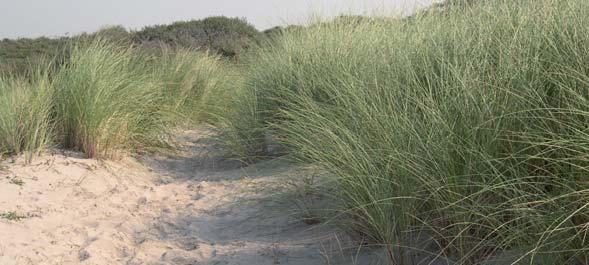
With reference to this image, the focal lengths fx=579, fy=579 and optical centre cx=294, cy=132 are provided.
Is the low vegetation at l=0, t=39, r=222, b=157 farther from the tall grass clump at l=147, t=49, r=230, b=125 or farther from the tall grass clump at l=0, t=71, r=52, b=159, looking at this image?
the tall grass clump at l=147, t=49, r=230, b=125

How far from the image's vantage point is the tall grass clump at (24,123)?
438cm


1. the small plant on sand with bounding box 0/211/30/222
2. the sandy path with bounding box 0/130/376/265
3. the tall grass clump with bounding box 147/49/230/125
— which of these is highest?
the tall grass clump with bounding box 147/49/230/125

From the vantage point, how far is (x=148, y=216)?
12.8 ft

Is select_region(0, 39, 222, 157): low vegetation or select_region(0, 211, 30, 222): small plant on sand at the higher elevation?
select_region(0, 39, 222, 157): low vegetation

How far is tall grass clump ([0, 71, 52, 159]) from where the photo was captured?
4383 mm

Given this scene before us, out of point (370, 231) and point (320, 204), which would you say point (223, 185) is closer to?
point (320, 204)

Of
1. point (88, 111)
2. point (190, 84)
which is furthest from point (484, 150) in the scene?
point (190, 84)

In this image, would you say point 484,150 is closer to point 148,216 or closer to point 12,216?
point 148,216

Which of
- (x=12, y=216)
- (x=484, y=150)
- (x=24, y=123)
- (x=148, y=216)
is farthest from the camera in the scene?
(x=24, y=123)

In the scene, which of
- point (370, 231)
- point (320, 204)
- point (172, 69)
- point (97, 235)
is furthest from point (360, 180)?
point (172, 69)

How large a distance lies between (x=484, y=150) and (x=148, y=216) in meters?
2.48

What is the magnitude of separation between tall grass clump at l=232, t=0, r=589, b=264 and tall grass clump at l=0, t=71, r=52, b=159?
2.45m

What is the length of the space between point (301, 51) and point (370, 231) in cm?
277

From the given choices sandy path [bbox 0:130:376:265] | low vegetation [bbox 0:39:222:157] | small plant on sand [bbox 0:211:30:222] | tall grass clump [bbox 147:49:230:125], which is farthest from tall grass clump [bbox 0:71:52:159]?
tall grass clump [bbox 147:49:230:125]
